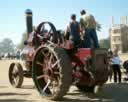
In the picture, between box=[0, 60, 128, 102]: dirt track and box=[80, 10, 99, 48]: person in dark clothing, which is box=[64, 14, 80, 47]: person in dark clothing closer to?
box=[80, 10, 99, 48]: person in dark clothing

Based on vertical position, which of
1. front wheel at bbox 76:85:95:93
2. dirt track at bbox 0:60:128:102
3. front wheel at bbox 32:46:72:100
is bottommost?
dirt track at bbox 0:60:128:102

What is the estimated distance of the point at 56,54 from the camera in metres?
10.4

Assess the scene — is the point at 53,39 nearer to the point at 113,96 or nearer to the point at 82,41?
the point at 82,41

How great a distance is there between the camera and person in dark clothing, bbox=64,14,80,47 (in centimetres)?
1159

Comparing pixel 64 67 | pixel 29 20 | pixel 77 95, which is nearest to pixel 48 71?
pixel 64 67

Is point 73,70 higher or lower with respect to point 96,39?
lower

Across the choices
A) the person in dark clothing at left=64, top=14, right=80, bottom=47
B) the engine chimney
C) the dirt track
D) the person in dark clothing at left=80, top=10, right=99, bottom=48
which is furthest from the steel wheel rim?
the engine chimney

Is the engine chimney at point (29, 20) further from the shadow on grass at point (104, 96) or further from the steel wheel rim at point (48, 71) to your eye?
the steel wheel rim at point (48, 71)

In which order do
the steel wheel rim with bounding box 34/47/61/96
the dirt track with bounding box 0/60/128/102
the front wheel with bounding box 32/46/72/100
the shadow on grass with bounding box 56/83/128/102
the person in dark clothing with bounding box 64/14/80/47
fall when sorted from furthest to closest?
the person in dark clothing with bounding box 64/14/80/47 → the dirt track with bounding box 0/60/128/102 → the shadow on grass with bounding box 56/83/128/102 → the steel wheel rim with bounding box 34/47/61/96 → the front wheel with bounding box 32/46/72/100

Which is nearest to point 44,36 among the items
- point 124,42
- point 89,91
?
point 89,91

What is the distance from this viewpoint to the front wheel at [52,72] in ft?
33.6

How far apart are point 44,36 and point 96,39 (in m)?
1.72

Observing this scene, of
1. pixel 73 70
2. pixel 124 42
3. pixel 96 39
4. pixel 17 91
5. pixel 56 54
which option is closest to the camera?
pixel 56 54

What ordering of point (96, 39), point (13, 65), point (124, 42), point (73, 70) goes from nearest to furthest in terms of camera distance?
point (73, 70) → point (96, 39) → point (13, 65) → point (124, 42)
